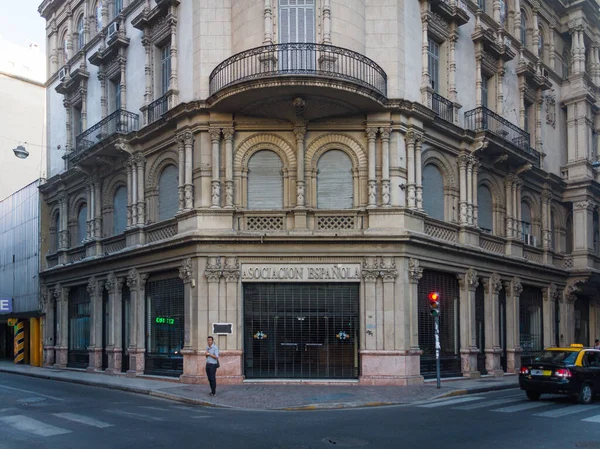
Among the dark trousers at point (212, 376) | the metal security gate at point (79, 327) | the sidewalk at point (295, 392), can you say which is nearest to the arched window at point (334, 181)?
the sidewalk at point (295, 392)

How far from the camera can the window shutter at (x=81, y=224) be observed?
107 ft

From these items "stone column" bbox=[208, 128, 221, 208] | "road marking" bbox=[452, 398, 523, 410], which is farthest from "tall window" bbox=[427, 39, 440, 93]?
"road marking" bbox=[452, 398, 523, 410]

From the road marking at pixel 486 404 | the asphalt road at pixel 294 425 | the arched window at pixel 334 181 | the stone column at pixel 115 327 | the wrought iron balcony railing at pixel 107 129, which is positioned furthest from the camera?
the stone column at pixel 115 327

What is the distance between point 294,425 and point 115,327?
16154mm

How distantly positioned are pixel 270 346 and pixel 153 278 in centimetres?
595

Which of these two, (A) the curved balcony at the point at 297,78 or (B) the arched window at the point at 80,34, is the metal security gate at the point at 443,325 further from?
(B) the arched window at the point at 80,34

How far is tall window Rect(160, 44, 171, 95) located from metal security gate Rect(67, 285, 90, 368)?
409 inches

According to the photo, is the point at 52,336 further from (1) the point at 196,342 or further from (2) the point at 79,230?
(1) the point at 196,342

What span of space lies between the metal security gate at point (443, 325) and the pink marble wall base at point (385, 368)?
1.51m

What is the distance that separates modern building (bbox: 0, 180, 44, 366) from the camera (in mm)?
36031

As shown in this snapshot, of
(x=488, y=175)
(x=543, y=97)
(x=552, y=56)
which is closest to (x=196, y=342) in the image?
(x=488, y=175)

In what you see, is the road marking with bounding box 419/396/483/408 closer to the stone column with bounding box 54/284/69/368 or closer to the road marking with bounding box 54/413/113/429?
the road marking with bounding box 54/413/113/429

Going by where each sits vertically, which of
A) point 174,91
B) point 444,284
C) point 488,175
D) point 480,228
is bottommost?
point 444,284

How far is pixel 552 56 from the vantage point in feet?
117
